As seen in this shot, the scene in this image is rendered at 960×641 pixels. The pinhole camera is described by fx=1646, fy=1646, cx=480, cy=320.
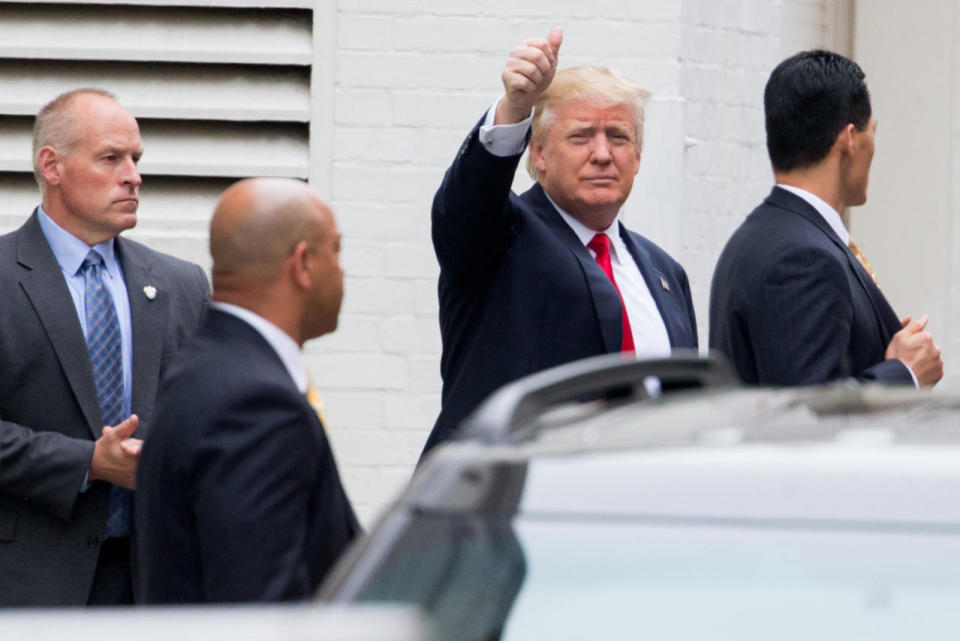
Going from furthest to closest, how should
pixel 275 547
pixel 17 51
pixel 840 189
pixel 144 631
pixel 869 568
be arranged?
pixel 17 51, pixel 840 189, pixel 275 547, pixel 869 568, pixel 144 631

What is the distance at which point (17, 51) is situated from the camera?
5262mm

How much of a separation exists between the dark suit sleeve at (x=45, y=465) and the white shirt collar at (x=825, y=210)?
5.15ft

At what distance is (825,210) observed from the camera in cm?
340

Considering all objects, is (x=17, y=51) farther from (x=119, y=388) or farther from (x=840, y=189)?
(x=840, y=189)

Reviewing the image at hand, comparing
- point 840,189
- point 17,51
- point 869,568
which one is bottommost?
point 869,568

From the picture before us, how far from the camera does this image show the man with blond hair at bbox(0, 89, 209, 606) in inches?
136

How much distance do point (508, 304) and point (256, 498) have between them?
1.07m

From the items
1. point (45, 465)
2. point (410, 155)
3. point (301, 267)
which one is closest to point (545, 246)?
point (301, 267)

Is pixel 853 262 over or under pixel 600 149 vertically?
under

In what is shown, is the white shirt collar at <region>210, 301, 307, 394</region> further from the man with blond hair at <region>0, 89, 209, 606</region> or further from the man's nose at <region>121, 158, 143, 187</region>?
the man's nose at <region>121, 158, 143, 187</region>

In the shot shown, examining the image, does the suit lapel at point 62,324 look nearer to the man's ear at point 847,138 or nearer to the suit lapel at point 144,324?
the suit lapel at point 144,324

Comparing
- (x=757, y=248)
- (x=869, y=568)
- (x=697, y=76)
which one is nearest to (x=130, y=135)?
(x=757, y=248)

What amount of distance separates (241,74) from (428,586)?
393 cm

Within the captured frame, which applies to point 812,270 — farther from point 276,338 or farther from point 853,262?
point 276,338
